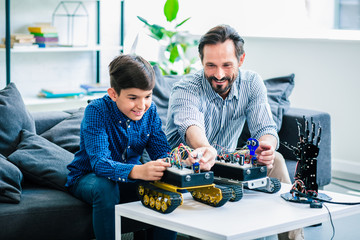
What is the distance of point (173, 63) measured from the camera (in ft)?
15.7

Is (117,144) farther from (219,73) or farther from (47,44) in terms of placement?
(47,44)

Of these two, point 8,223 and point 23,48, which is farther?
point 23,48

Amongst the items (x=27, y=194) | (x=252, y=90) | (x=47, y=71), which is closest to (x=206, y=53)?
(x=252, y=90)

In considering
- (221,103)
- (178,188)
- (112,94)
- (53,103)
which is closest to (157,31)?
(53,103)

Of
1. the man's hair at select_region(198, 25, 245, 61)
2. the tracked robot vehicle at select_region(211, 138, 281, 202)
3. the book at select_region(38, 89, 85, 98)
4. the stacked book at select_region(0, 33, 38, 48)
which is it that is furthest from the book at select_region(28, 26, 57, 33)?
the tracked robot vehicle at select_region(211, 138, 281, 202)

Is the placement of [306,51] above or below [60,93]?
above

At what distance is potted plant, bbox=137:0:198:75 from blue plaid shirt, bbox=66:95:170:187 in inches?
95.4

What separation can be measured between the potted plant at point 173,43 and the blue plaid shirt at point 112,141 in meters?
2.42

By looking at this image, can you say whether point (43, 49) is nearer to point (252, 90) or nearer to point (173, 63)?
point (173, 63)

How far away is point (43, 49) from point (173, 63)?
43.5 inches

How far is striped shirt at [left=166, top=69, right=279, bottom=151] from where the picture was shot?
2338 millimetres

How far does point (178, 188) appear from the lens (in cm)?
171

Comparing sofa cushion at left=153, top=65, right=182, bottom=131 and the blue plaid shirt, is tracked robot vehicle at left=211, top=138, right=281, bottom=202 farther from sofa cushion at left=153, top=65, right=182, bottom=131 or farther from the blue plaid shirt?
sofa cushion at left=153, top=65, right=182, bottom=131

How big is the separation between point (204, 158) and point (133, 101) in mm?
343
